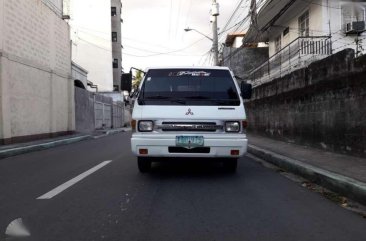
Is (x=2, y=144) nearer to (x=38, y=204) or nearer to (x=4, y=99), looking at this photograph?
(x=4, y=99)

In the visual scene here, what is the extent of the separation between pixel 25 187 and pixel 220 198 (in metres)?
3.66

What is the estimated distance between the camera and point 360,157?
33.0 feet

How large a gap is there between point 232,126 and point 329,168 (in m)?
2.09

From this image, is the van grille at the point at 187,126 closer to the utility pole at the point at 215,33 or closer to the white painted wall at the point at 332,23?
the white painted wall at the point at 332,23

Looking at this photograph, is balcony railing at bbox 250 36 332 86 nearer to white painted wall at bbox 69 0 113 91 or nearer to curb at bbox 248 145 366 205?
curb at bbox 248 145 366 205

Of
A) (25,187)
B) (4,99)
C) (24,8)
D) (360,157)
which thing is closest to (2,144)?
(4,99)

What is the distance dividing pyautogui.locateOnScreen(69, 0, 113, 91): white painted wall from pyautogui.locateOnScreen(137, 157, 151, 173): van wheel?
51.6 metres

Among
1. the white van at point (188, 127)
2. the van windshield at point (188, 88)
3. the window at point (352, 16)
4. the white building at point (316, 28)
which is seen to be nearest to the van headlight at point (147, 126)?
the white van at point (188, 127)

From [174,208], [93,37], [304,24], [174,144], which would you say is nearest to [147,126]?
[174,144]

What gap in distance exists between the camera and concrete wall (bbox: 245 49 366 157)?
399 inches

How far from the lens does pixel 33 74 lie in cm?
2189

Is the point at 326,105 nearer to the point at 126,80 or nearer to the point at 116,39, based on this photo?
the point at 126,80

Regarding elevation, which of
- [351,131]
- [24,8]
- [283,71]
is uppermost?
[24,8]

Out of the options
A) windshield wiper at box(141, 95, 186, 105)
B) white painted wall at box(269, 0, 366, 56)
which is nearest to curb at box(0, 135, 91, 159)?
windshield wiper at box(141, 95, 186, 105)
